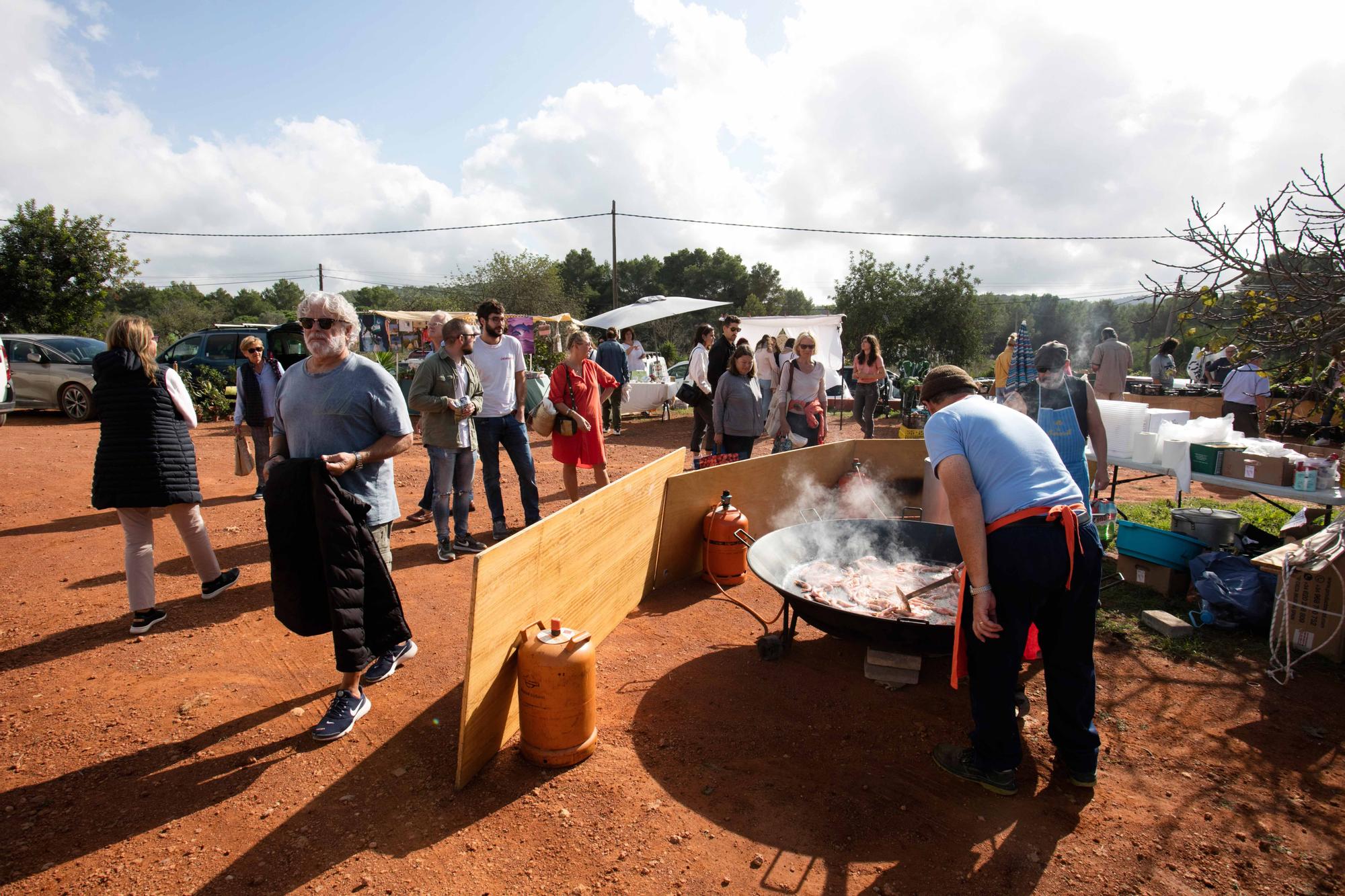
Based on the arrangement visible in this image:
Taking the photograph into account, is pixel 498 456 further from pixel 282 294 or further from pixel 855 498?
pixel 282 294

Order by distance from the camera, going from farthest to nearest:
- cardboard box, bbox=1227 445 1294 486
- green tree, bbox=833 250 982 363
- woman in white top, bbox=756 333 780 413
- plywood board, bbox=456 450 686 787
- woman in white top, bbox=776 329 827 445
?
green tree, bbox=833 250 982 363
woman in white top, bbox=756 333 780 413
woman in white top, bbox=776 329 827 445
cardboard box, bbox=1227 445 1294 486
plywood board, bbox=456 450 686 787

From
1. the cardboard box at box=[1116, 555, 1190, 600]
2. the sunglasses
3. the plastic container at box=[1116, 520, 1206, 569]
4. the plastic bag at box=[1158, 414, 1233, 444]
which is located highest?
the sunglasses

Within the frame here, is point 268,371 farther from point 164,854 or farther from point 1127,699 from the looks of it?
point 1127,699

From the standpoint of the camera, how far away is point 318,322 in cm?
297

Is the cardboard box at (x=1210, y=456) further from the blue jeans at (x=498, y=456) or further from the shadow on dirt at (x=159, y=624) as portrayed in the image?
the shadow on dirt at (x=159, y=624)

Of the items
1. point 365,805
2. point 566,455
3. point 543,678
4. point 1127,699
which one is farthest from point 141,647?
point 1127,699

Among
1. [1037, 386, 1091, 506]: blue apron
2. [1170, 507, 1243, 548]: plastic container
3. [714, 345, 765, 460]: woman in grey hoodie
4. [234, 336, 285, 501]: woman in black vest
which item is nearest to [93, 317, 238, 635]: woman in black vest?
[234, 336, 285, 501]: woman in black vest

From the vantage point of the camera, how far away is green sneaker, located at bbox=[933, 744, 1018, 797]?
2.88m

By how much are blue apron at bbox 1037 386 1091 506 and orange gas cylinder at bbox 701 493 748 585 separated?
2121 mm

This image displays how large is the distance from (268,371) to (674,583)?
191 inches

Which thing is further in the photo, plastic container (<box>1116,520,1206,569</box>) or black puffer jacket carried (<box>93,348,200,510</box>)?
plastic container (<box>1116,520,1206,569</box>)

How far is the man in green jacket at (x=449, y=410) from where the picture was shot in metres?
5.00

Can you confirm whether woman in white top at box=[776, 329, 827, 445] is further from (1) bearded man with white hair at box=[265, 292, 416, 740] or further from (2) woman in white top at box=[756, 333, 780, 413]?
(1) bearded man with white hair at box=[265, 292, 416, 740]

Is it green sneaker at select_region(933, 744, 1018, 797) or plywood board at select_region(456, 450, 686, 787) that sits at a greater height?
plywood board at select_region(456, 450, 686, 787)
